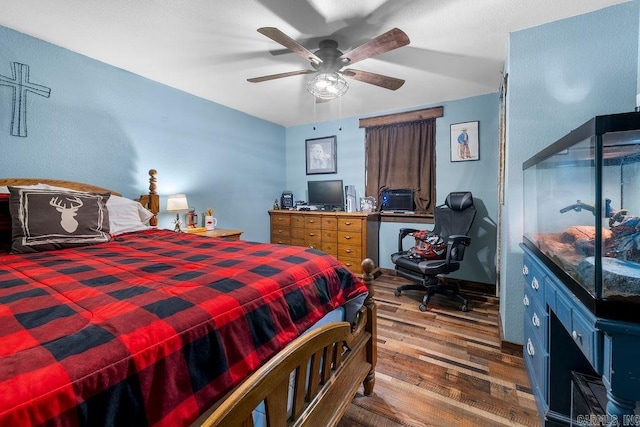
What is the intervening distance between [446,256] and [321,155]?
2.53 metres

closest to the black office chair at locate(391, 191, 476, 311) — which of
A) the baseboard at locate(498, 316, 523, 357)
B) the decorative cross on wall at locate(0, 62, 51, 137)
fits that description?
the baseboard at locate(498, 316, 523, 357)

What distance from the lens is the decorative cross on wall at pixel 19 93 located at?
2129 millimetres

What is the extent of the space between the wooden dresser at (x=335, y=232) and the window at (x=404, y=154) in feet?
1.91

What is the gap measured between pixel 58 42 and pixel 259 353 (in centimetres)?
299

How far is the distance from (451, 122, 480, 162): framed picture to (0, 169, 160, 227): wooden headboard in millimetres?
3507

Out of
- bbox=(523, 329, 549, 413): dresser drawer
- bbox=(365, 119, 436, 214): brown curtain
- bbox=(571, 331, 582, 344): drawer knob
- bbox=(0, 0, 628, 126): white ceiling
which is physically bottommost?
bbox=(523, 329, 549, 413): dresser drawer

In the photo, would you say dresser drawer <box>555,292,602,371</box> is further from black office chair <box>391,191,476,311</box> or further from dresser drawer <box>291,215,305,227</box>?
dresser drawer <box>291,215,305,227</box>

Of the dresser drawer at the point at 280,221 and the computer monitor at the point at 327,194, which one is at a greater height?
the computer monitor at the point at 327,194

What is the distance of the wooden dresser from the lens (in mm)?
3742

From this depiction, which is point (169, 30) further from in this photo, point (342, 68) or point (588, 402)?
point (588, 402)

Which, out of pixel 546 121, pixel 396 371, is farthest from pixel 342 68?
pixel 396 371

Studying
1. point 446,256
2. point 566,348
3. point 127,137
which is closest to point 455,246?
point 446,256

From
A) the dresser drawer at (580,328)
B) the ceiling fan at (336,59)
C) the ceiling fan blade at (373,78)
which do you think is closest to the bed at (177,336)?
the dresser drawer at (580,328)

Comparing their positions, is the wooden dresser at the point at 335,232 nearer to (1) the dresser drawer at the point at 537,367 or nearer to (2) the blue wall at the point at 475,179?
(2) the blue wall at the point at 475,179
